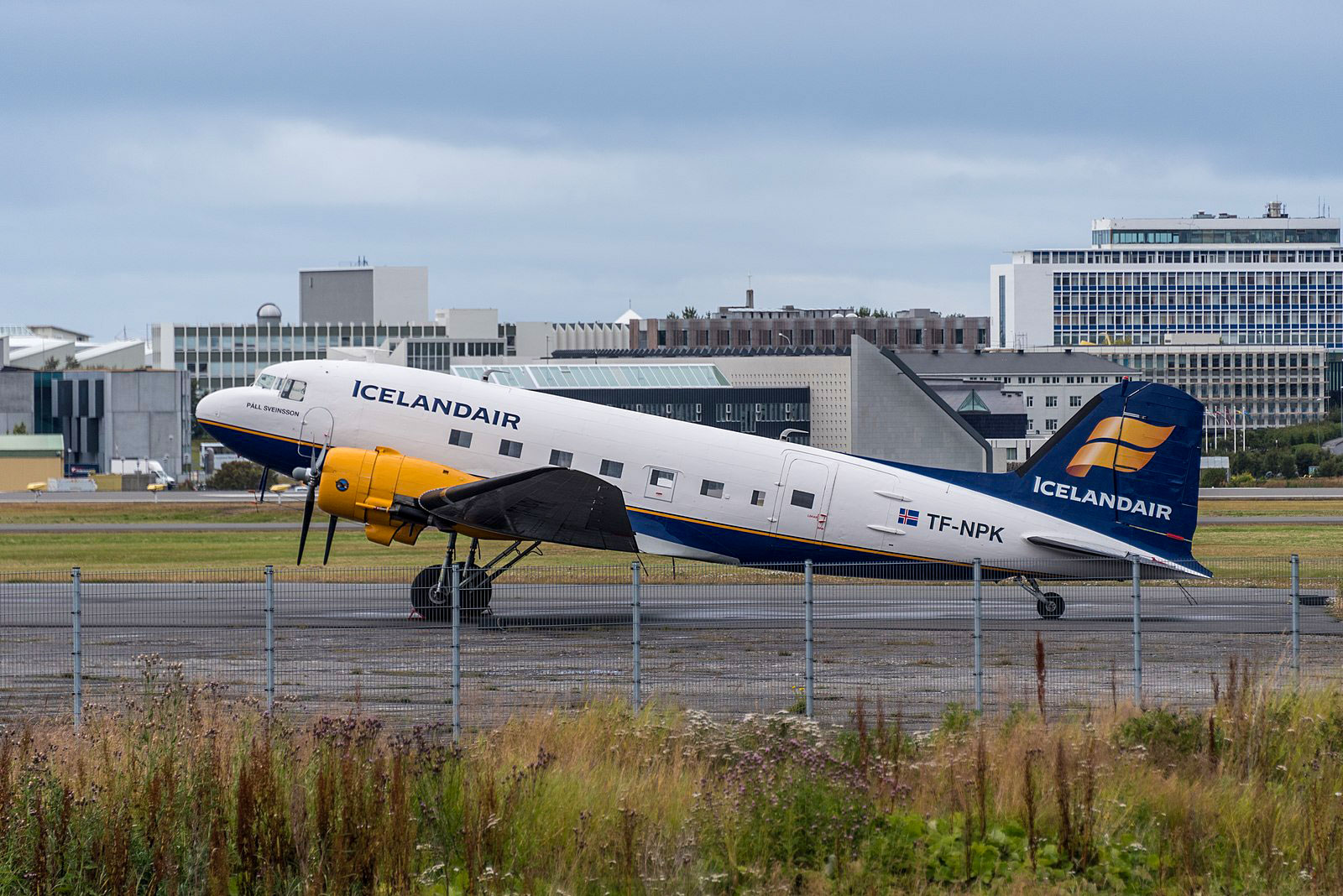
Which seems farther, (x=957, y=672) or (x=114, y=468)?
(x=114, y=468)

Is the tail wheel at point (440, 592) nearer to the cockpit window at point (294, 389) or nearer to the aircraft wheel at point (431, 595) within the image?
the aircraft wheel at point (431, 595)

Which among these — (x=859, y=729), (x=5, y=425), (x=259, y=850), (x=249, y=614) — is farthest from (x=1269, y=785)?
(x=5, y=425)

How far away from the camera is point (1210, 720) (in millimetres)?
14031

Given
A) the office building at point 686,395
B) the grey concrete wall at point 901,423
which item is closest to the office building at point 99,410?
the office building at point 686,395

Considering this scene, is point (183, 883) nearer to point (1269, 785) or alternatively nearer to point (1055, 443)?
point (1269, 785)

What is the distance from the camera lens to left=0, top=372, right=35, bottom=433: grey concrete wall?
13725 centimetres

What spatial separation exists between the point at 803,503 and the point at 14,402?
426ft

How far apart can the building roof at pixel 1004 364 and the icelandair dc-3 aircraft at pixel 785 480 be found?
111 m

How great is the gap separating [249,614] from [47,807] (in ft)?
52.0

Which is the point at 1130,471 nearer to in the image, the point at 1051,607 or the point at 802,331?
the point at 1051,607

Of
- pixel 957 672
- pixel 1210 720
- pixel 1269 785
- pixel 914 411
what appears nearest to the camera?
pixel 1269 785

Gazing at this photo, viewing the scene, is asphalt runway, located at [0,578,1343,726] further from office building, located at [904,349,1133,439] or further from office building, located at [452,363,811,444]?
office building, located at [904,349,1133,439]

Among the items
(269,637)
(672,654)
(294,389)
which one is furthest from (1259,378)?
(269,637)

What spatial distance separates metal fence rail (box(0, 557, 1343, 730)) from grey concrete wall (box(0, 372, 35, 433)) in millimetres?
119684
